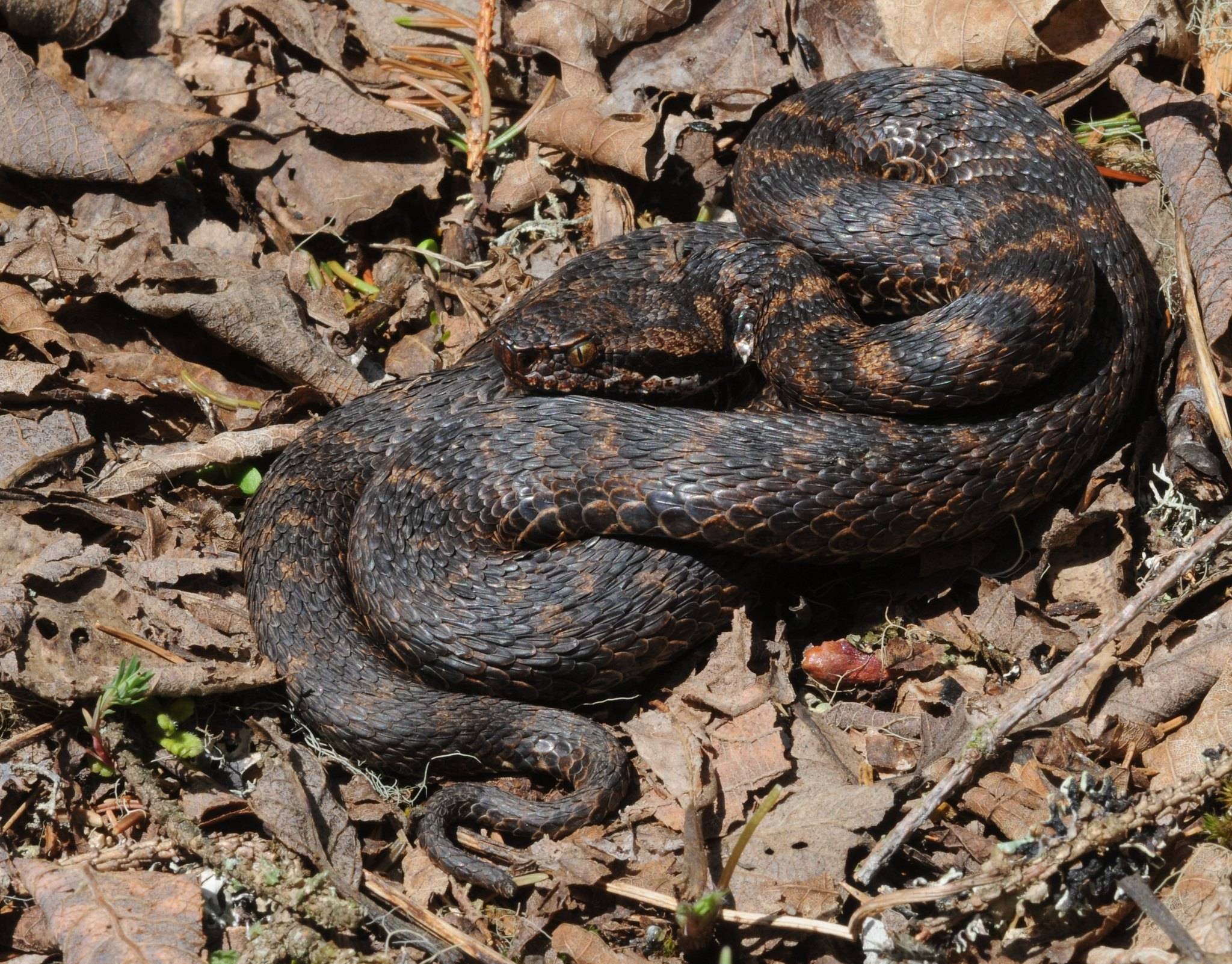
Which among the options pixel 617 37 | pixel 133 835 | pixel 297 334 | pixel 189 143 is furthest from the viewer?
pixel 617 37

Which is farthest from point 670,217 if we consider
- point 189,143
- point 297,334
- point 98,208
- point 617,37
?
point 98,208

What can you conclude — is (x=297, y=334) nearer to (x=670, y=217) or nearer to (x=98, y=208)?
(x=98, y=208)

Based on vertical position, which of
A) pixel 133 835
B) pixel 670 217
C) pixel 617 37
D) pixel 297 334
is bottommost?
pixel 133 835

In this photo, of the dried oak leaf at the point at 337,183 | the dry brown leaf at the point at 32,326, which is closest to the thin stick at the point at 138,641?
the dry brown leaf at the point at 32,326

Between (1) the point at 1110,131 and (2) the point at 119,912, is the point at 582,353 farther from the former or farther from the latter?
(1) the point at 1110,131

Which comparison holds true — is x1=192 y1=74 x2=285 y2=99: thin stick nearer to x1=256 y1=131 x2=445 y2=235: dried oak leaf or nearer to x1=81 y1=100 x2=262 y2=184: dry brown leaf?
x1=81 y1=100 x2=262 y2=184: dry brown leaf

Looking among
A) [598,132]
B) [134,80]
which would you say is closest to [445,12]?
[598,132]

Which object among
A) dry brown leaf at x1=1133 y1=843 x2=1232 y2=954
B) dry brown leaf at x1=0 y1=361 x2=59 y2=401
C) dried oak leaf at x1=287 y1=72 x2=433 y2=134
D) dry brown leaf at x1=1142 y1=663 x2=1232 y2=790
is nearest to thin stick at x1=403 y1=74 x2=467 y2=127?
dried oak leaf at x1=287 y1=72 x2=433 y2=134
